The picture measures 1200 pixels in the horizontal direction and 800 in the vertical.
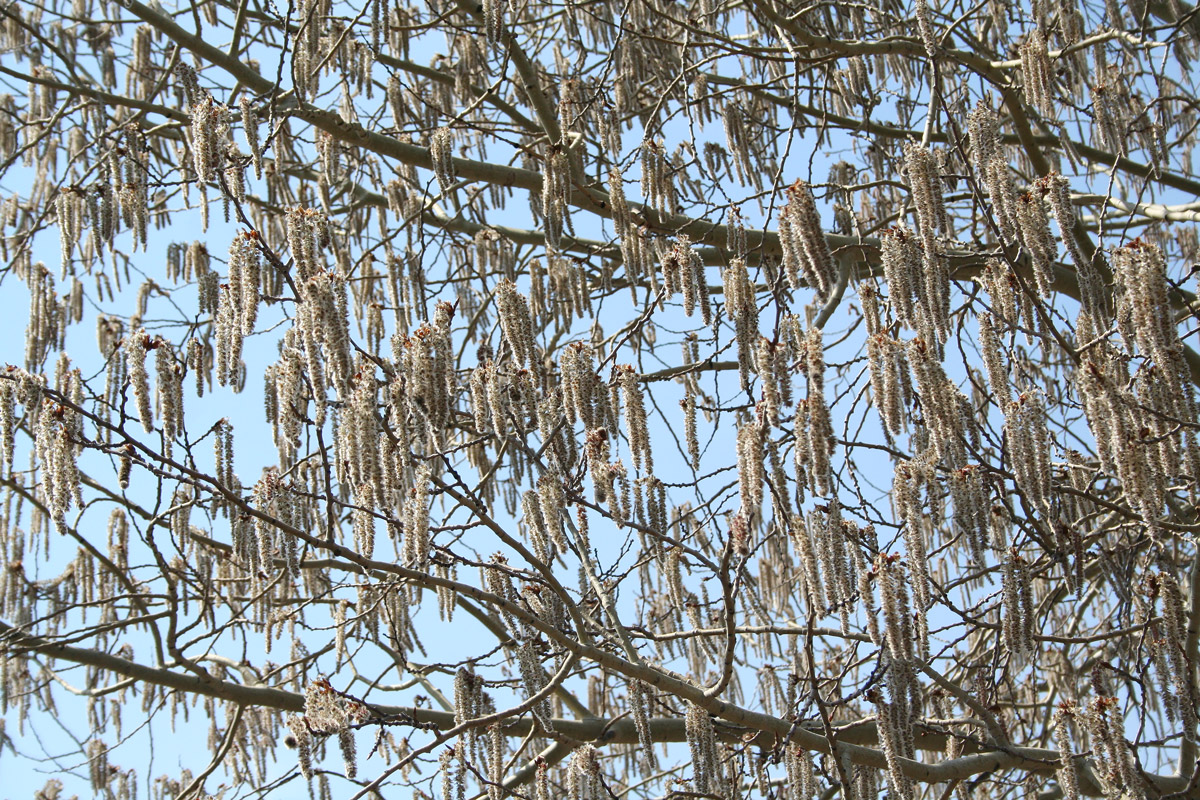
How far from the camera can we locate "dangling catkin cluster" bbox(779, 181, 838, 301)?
304 centimetres

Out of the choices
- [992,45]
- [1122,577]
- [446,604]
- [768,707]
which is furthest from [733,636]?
[992,45]

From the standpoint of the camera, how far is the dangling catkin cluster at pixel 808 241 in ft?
9.96

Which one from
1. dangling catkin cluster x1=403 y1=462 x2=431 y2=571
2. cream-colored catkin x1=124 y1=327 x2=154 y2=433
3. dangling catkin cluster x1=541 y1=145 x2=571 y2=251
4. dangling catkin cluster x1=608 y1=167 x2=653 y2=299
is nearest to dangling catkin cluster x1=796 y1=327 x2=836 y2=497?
dangling catkin cluster x1=403 y1=462 x2=431 y2=571

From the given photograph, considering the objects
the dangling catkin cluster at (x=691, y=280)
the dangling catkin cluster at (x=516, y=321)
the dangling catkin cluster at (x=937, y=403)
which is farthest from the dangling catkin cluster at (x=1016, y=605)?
the dangling catkin cluster at (x=516, y=321)

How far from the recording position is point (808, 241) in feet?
9.98

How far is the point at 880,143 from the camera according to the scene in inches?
233

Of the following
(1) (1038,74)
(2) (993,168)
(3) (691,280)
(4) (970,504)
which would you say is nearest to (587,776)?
(4) (970,504)

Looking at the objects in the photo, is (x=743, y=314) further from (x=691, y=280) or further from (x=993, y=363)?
(x=993, y=363)

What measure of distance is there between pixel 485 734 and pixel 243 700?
3.08 ft

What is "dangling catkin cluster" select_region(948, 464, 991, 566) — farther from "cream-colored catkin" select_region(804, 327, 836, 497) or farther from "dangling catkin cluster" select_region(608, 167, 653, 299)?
"dangling catkin cluster" select_region(608, 167, 653, 299)

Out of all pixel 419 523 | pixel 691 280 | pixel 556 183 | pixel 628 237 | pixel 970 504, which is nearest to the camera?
pixel 419 523

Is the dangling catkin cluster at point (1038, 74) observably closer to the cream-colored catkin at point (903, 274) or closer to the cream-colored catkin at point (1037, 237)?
the cream-colored catkin at point (1037, 237)

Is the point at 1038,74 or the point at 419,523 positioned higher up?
the point at 1038,74

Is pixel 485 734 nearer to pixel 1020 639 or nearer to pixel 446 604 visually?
pixel 446 604
